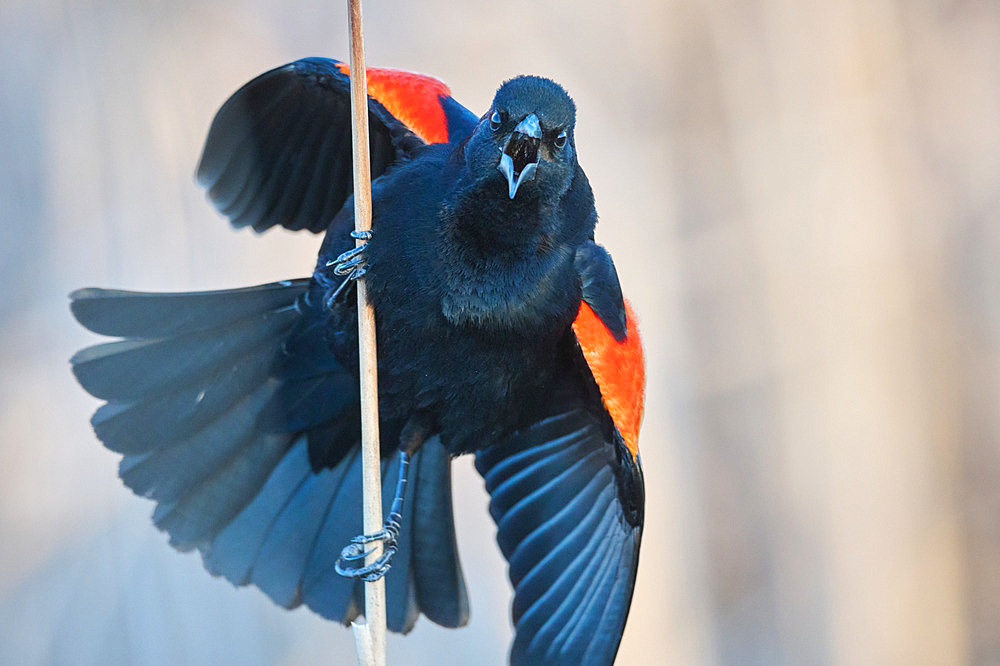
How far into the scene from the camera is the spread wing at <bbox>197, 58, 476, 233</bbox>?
171 cm

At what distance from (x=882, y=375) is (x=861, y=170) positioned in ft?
1.90

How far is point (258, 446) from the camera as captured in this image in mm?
1830

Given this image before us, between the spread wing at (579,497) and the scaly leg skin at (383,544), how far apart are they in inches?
6.5

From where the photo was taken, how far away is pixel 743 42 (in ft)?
8.07

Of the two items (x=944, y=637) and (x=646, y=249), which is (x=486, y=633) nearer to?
(x=646, y=249)

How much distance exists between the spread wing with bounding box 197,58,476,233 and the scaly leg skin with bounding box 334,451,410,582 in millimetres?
549

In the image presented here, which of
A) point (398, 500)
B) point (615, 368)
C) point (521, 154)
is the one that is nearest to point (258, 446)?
point (398, 500)

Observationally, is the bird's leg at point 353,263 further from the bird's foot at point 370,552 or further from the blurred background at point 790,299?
the blurred background at point 790,299

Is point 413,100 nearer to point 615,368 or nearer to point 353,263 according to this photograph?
point 353,263

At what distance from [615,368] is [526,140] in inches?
18.7

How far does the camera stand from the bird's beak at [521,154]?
130 centimetres

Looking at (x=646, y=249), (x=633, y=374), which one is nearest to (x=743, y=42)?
(x=646, y=249)

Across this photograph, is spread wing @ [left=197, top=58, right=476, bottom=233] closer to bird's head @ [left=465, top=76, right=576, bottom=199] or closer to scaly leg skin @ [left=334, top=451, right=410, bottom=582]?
bird's head @ [left=465, top=76, right=576, bottom=199]

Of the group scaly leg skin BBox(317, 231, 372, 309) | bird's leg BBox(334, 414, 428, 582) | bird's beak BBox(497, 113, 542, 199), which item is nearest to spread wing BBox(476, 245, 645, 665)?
bird's leg BBox(334, 414, 428, 582)
